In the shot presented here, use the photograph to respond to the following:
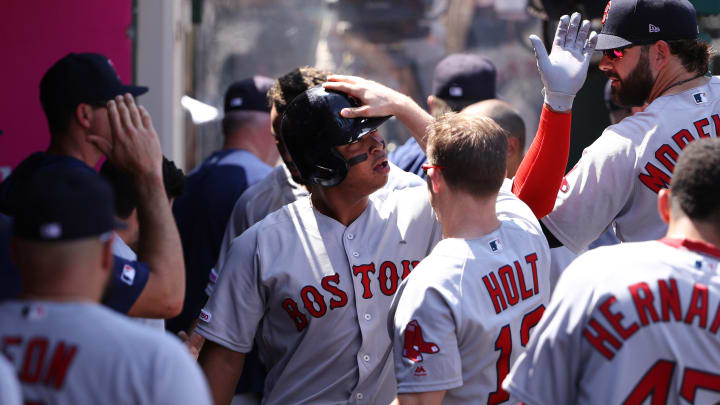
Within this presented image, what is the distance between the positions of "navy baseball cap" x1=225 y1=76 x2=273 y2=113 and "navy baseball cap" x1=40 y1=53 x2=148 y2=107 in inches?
85.4

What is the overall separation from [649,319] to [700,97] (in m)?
1.50

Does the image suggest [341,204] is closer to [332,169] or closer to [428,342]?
[332,169]

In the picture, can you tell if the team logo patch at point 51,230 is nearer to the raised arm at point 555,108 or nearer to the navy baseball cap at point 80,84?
the navy baseball cap at point 80,84

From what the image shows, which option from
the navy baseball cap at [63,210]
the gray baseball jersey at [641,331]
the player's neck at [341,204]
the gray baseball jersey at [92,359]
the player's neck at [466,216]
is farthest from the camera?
the player's neck at [341,204]

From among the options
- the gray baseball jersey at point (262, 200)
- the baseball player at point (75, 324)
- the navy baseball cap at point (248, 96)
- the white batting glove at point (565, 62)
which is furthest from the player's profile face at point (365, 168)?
the navy baseball cap at point (248, 96)

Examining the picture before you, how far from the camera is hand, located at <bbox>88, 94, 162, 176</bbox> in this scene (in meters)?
3.37

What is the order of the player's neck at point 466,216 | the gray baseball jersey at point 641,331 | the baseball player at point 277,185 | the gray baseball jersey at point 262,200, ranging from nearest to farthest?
the gray baseball jersey at point 641,331, the player's neck at point 466,216, the baseball player at point 277,185, the gray baseball jersey at point 262,200

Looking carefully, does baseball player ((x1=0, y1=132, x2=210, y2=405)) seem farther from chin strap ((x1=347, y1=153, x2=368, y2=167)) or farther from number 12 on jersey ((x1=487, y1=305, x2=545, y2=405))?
chin strap ((x1=347, y1=153, x2=368, y2=167))

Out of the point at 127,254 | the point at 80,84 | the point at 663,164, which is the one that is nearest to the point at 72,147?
the point at 80,84

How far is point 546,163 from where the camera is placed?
3.58 m

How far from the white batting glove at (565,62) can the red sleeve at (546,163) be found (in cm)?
6

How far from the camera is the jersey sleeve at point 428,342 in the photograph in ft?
9.22

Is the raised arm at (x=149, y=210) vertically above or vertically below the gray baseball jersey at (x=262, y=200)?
above

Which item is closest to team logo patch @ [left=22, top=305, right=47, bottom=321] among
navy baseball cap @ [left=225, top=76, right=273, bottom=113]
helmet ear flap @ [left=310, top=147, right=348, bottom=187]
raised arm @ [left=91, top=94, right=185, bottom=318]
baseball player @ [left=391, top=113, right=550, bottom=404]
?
raised arm @ [left=91, top=94, right=185, bottom=318]
